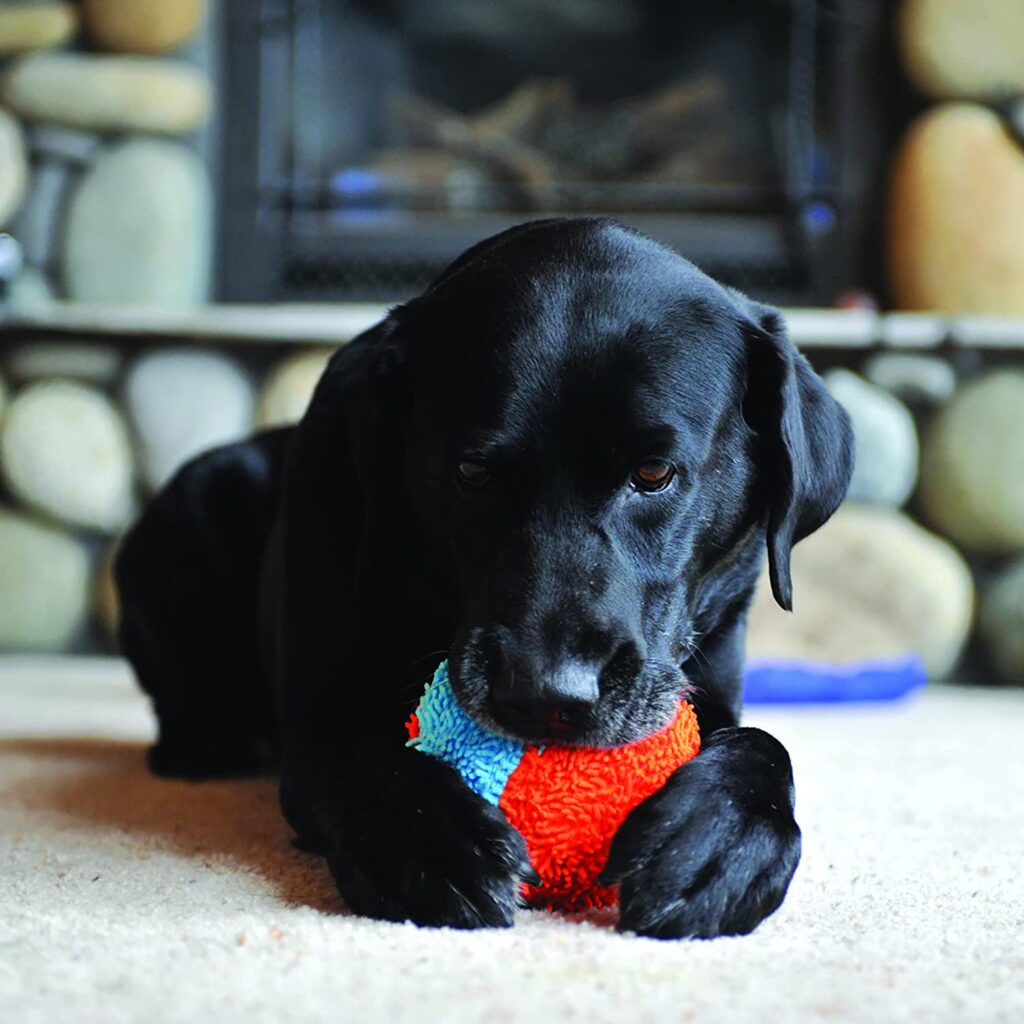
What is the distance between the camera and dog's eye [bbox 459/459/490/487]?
1215mm

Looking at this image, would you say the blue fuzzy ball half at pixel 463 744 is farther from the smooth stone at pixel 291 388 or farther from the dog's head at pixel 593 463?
the smooth stone at pixel 291 388

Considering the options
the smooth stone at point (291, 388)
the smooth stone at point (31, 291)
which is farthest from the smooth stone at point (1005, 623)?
the smooth stone at point (31, 291)

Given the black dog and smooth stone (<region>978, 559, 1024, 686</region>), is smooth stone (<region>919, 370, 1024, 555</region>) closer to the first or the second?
smooth stone (<region>978, 559, 1024, 686</region>)

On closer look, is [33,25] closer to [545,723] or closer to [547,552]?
[547,552]

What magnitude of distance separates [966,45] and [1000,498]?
1143 millimetres

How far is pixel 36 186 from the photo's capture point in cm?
343

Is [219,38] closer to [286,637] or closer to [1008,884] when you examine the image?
[286,637]

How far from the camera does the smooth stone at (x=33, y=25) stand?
3371 mm

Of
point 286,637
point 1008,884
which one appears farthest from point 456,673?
point 1008,884

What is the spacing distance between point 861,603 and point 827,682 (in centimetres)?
43

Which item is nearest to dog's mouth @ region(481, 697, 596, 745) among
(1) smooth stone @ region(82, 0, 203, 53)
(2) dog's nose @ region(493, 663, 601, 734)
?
(2) dog's nose @ region(493, 663, 601, 734)

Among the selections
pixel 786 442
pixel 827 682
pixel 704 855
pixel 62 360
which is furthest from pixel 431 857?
pixel 62 360

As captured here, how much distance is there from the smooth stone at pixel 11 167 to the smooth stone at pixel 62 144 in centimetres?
4

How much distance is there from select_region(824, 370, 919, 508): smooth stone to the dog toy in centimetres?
207
